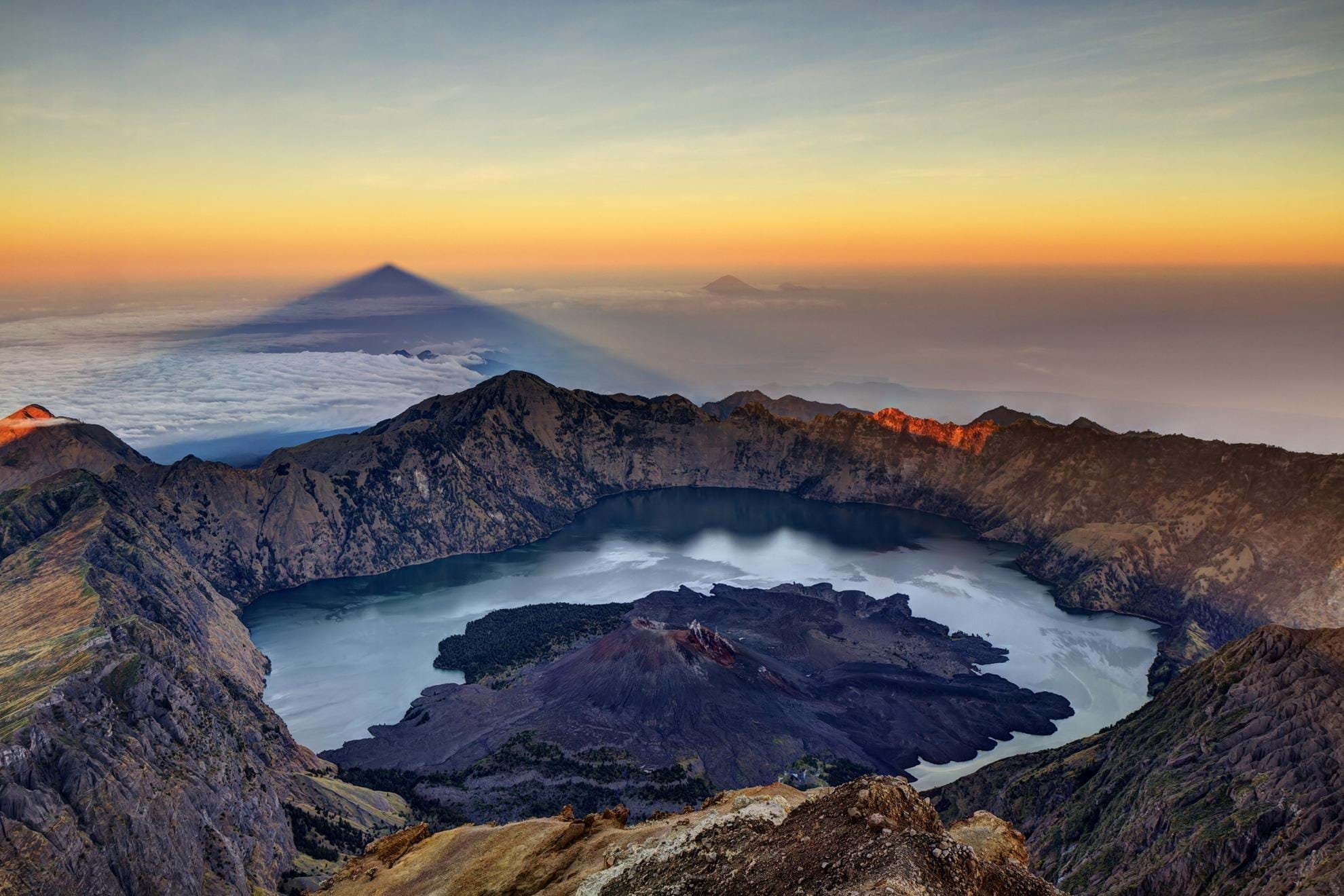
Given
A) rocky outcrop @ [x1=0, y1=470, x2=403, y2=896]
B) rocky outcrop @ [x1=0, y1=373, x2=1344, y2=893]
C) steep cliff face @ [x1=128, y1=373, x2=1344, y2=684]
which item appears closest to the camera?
rocky outcrop @ [x1=0, y1=470, x2=403, y2=896]

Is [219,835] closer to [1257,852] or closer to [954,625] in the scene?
[1257,852]

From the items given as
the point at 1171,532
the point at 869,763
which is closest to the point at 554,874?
the point at 869,763

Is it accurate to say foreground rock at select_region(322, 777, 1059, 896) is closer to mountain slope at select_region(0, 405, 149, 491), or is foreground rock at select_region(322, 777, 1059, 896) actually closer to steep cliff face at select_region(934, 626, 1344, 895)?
steep cliff face at select_region(934, 626, 1344, 895)

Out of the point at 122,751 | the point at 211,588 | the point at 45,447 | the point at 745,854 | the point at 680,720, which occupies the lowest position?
the point at 680,720

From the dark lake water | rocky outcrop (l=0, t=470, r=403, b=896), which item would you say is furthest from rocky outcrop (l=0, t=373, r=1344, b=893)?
the dark lake water

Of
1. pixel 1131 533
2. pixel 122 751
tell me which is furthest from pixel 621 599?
pixel 122 751

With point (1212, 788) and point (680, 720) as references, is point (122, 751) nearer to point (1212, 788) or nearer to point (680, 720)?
point (680, 720)
